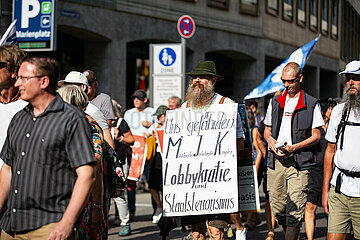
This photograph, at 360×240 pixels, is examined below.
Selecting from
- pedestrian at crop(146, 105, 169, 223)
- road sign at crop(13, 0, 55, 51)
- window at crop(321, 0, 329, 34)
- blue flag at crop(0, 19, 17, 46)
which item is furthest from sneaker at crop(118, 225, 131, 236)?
window at crop(321, 0, 329, 34)

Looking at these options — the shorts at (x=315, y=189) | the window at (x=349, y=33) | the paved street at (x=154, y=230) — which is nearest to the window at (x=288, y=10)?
the window at (x=349, y=33)

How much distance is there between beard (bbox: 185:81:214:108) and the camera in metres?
6.66

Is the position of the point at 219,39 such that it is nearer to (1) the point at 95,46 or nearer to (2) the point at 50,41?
(1) the point at 95,46

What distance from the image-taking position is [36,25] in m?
10.4

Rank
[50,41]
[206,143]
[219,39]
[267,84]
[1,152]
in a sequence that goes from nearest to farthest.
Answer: [1,152], [206,143], [50,41], [267,84], [219,39]

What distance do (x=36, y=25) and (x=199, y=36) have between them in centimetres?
1269

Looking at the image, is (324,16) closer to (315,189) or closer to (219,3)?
(219,3)

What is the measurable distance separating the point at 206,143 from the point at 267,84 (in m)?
6.41

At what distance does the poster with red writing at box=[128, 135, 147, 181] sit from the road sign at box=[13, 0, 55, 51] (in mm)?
2023

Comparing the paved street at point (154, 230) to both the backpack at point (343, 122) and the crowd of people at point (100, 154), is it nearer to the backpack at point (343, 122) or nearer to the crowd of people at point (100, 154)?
the crowd of people at point (100, 154)

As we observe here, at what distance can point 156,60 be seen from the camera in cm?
1546

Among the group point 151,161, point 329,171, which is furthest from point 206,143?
point 151,161

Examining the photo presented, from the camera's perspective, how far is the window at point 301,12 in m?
31.8

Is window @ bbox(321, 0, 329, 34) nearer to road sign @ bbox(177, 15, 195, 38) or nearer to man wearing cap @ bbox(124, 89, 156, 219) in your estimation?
road sign @ bbox(177, 15, 195, 38)
